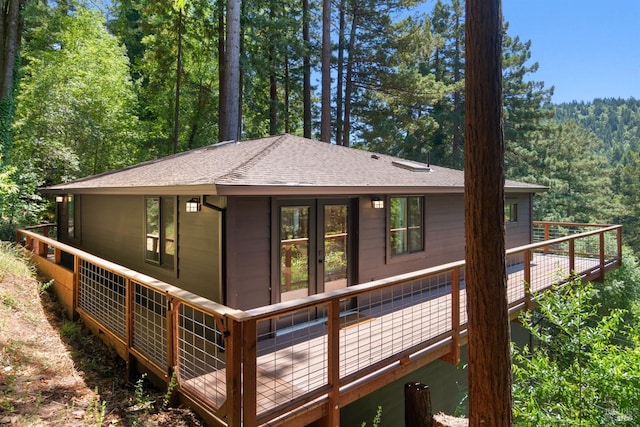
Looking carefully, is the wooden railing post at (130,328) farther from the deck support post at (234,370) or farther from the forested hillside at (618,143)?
the forested hillside at (618,143)

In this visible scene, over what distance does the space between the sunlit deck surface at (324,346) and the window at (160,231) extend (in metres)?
2.29

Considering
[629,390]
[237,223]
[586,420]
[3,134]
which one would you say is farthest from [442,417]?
[3,134]

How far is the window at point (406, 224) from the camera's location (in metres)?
7.38

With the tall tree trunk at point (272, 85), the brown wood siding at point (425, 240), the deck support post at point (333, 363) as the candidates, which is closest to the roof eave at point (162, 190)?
the deck support post at point (333, 363)

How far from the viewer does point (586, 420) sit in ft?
13.0

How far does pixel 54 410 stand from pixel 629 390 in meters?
5.28

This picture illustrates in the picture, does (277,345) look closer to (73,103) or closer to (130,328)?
(130,328)

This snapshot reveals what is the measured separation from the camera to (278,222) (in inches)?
217

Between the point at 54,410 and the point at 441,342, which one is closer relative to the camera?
the point at 54,410

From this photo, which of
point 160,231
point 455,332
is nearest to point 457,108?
point 455,332

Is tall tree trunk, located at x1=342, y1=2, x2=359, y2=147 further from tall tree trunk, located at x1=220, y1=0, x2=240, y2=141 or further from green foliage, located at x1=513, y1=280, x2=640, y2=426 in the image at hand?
green foliage, located at x1=513, y1=280, x2=640, y2=426

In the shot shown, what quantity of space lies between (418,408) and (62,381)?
3837mm

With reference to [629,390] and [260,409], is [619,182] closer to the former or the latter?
[629,390]

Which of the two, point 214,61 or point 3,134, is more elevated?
point 214,61
